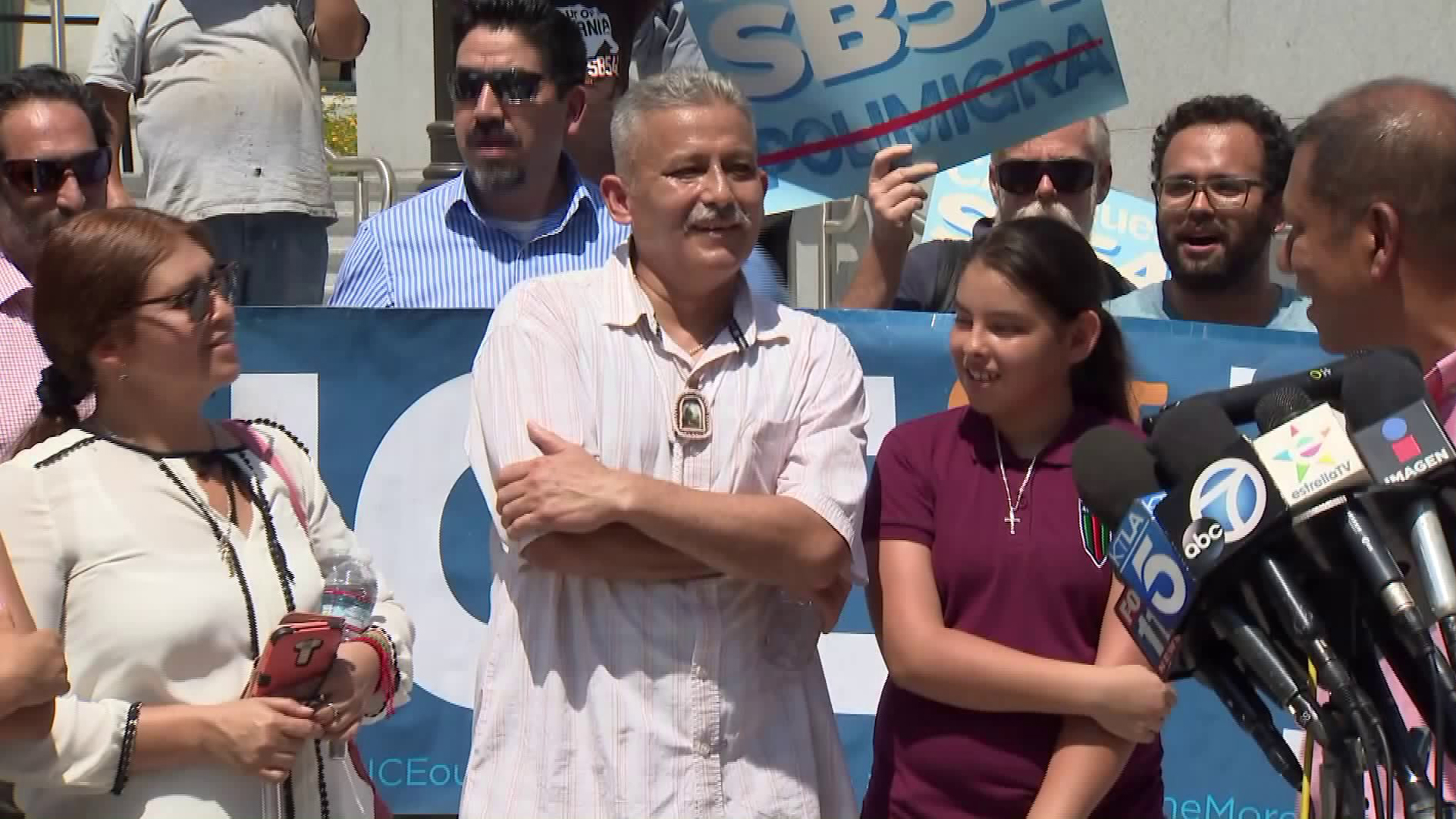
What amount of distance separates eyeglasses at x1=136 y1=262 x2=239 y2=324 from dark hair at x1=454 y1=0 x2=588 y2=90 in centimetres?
192

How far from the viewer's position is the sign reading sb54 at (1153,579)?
2.11 metres

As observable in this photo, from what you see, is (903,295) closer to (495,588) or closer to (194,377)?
(495,588)

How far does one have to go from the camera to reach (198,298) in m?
3.29

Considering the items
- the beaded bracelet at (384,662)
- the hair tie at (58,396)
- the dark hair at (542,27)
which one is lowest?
the beaded bracelet at (384,662)

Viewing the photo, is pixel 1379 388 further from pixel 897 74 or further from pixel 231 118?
pixel 231 118

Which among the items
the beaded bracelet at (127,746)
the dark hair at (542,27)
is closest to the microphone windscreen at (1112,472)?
the beaded bracelet at (127,746)

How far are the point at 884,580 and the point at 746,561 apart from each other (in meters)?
0.36

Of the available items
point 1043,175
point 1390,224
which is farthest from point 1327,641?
point 1043,175

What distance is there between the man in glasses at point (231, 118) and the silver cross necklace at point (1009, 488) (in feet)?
11.9

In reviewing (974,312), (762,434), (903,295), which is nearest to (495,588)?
(762,434)

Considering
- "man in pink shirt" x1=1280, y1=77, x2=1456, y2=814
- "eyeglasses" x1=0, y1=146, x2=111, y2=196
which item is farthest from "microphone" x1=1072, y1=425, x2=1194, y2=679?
"eyeglasses" x1=0, y1=146, x2=111, y2=196

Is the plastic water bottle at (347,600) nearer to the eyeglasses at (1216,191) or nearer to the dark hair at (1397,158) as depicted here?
the dark hair at (1397,158)

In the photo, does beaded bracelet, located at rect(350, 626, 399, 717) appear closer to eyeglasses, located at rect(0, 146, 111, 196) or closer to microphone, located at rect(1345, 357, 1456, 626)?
eyeglasses, located at rect(0, 146, 111, 196)

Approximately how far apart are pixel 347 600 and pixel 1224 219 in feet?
8.96
